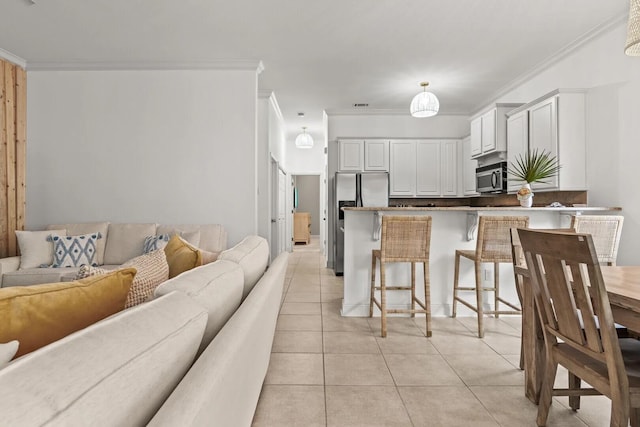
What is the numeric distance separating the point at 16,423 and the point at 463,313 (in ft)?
11.9

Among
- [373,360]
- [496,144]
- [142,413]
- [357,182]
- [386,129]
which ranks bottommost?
[373,360]

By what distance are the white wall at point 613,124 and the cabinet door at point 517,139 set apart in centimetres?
57

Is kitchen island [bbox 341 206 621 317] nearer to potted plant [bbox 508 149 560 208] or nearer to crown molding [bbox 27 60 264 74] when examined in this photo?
potted plant [bbox 508 149 560 208]

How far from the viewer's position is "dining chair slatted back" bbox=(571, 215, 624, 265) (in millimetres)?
2895

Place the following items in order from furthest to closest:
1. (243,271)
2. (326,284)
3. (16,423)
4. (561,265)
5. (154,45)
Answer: (326,284), (154,45), (243,271), (561,265), (16,423)

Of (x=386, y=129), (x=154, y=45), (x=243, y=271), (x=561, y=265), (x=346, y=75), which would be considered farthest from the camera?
(x=386, y=129)

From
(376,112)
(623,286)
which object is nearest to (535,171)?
(623,286)

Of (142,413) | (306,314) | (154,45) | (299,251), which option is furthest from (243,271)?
(299,251)

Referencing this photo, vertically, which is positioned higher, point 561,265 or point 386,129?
point 386,129

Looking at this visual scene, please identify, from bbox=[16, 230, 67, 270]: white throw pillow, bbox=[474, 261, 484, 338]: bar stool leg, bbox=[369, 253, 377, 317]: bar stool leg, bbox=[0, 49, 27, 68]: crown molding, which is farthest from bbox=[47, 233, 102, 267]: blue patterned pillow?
bbox=[474, 261, 484, 338]: bar stool leg

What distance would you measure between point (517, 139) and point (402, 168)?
2.09 m

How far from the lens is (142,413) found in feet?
2.08

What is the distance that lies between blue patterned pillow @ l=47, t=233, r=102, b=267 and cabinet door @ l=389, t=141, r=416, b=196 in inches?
175

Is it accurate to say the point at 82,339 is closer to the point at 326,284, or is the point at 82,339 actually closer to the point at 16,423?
the point at 16,423
